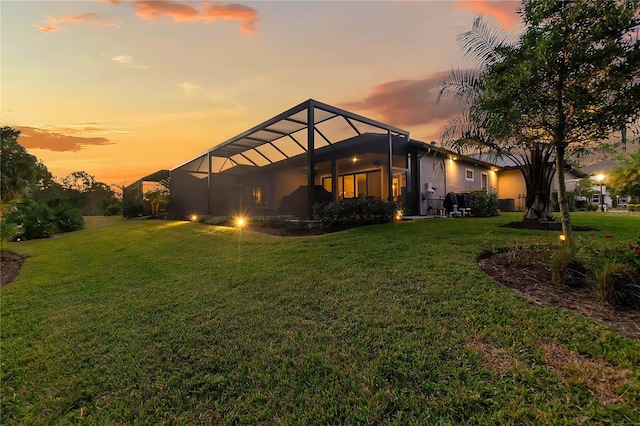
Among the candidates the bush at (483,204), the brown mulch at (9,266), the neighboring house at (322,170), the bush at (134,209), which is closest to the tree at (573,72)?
the neighboring house at (322,170)

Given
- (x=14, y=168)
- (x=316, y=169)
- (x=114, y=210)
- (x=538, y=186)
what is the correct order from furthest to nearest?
(x=114, y=210) → (x=316, y=169) → (x=14, y=168) → (x=538, y=186)

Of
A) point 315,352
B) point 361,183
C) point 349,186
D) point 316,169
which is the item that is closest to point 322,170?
point 316,169

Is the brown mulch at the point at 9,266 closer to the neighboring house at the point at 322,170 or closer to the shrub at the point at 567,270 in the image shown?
the neighboring house at the point at 322,170

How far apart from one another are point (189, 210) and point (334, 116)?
13.6 meters

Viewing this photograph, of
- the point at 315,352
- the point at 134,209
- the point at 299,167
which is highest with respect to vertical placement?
the point at 299,167

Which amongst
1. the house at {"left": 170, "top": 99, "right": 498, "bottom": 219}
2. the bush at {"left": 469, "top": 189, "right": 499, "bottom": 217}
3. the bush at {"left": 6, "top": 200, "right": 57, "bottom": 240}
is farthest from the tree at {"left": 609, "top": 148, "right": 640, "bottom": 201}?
the bush at {"left": 6, "top": 200, "right": 57, "bottom": 240}

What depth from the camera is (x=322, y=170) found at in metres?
16.2

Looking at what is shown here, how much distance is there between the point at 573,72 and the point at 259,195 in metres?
18.0

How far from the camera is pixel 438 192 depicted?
14281 millimetres

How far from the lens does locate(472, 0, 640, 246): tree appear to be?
148 inches

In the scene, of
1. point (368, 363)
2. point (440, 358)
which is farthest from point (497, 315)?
point (368, 363)

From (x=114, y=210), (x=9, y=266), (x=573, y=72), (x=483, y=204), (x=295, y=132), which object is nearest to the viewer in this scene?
(x=573, y=72)

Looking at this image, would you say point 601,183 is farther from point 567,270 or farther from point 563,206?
point 567,270

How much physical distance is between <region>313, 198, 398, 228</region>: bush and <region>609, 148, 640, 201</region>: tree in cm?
1909
